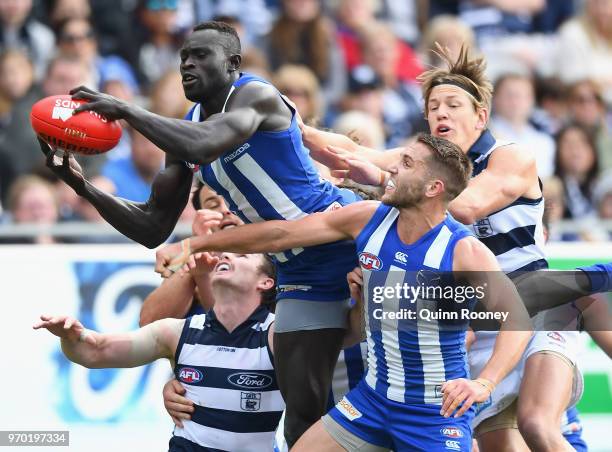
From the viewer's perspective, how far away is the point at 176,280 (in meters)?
7.66

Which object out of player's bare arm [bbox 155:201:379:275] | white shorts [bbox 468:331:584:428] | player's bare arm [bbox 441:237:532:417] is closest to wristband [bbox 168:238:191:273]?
player's bare arm [bbox 155:201:379:275]

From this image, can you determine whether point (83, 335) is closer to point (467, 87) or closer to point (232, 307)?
point (232, 307)

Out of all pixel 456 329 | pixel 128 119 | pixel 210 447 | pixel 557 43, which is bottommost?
pixel 210 447

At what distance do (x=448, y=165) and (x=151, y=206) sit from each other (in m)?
1.66

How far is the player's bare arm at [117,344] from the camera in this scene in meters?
6.68

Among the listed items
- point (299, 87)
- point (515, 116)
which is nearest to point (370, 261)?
point (299, 87)

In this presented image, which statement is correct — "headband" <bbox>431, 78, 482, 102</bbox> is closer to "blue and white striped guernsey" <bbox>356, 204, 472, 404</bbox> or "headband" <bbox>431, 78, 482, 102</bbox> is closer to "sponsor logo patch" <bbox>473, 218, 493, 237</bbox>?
"sponsor logo patch" <bbox>473, 218, 493, 237</bbox>

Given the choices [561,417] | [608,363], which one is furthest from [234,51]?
[608,363]

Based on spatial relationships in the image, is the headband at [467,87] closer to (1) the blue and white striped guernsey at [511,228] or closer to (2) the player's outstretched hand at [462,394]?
(1) the blue and white striped guernsey at [511,228]

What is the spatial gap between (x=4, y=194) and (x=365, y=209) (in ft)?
16.3

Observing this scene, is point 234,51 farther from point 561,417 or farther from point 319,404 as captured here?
point 561,417

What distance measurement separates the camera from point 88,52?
11398 mm

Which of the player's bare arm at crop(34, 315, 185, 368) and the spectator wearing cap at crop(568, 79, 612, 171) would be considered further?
the spectator wearing cap at crop(568, 79, 612, 171)

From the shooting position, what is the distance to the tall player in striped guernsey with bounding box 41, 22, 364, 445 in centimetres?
637
